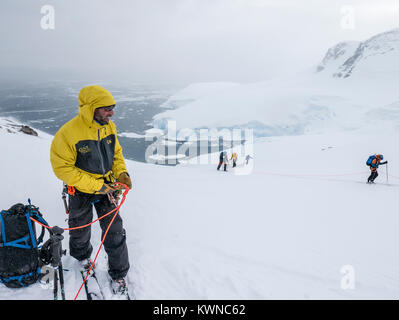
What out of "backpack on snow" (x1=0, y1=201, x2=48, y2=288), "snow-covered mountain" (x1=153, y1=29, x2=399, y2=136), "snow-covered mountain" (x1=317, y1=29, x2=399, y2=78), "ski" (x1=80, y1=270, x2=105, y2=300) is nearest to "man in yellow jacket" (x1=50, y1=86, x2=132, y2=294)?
"ski" (x1=80, y1=270, x2=105, y2=300)

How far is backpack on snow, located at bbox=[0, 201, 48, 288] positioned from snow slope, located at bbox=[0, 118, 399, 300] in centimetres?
19

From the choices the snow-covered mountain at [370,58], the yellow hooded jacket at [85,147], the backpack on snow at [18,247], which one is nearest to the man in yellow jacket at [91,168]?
the yellow hooded jacket at [85,147]

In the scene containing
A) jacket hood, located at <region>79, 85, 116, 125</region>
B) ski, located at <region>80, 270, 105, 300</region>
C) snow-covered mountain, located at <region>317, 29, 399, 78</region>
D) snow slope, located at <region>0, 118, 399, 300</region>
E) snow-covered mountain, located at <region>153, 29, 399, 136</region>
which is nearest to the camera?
jacket hood, located at <region>79, 85, 116, 125</region>

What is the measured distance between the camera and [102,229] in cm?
239

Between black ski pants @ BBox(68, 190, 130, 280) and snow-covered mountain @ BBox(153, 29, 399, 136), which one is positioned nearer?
black ski pants @ BBox(68, 190, 130, 280)

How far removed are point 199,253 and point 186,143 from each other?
26.1m

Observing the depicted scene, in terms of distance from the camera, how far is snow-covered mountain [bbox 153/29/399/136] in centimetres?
2948

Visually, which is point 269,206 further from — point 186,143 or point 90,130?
point 186,143

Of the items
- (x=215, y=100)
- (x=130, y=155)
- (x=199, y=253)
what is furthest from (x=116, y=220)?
(x=215, y=100)

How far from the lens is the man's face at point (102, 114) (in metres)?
2.07

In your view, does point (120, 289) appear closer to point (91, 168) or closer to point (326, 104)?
point (91, 168)

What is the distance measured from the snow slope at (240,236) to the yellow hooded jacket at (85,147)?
3.99 ft

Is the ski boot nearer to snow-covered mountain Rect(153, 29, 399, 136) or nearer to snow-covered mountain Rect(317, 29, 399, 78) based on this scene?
snow-covered mountain Rect(153, 29, 399, 136)

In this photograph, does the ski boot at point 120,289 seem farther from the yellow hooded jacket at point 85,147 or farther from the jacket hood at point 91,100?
the jacket hood at point 91,100
